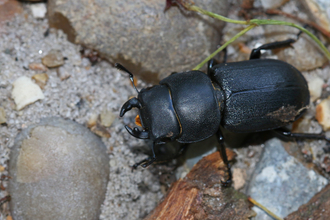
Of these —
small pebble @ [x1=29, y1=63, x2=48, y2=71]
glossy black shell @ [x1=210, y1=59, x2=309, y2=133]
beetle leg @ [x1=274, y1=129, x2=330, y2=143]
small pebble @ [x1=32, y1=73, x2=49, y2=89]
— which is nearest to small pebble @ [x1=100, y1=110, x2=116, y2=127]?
small pebble @ [x1=32, y1=73, x2=49, y2=89]

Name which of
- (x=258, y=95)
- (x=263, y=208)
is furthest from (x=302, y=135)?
(x=263, y=208)

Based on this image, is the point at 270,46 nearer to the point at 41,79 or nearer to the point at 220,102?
the point at 220,102

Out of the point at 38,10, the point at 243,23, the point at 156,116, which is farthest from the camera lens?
the point at 38,10

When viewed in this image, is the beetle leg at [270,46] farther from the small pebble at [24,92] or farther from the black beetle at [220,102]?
the small pebble at [24,92]

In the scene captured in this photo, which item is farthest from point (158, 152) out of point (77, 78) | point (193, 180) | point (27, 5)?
point (27, 5)

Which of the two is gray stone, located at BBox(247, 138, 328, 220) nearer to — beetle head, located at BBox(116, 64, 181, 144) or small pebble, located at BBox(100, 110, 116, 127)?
beetle head, located at BBox(116, 64, 181, 144)
